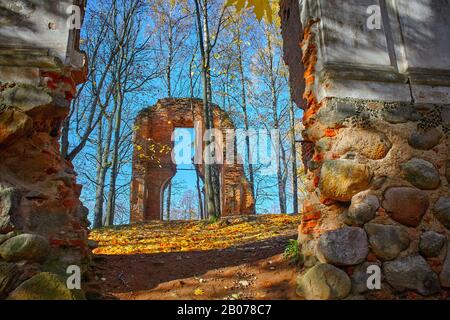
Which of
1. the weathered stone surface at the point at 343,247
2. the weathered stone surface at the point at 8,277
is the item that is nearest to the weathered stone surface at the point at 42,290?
the weathered stone surface at the point at 8,277

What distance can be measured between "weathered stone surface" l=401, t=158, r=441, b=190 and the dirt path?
5.28 feet

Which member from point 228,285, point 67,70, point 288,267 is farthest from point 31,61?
point 288,267

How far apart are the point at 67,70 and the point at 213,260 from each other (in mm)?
3129

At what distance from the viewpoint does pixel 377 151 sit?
10.8 feet

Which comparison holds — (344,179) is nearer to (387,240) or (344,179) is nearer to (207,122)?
(387,240)

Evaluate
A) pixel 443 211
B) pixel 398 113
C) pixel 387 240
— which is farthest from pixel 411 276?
pixel 398 113

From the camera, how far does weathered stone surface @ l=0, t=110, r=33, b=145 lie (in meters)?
2.95

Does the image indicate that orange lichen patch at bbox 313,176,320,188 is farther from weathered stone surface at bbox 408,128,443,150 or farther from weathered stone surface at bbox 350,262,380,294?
weathered stone surface at bbox 408,128,443,150

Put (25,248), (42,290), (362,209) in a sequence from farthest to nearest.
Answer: (362,209) < (25,248) < (42,290)

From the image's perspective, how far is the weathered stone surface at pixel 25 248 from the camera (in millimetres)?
2609

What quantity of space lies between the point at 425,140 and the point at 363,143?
28.5 inches

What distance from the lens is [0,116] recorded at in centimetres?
298
